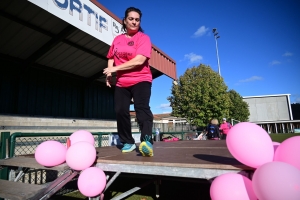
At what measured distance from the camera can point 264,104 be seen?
2005 inches

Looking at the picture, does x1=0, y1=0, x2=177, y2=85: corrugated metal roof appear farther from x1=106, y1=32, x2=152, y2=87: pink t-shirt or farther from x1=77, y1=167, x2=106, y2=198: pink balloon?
x1=77, y1=167, x2=106, y2=198: pink balloon

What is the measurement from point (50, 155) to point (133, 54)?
5.06ft

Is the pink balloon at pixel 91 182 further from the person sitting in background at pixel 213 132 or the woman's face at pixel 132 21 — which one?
A: the person sitting in background at pixel 213 132

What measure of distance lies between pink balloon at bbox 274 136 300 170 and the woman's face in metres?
2.10

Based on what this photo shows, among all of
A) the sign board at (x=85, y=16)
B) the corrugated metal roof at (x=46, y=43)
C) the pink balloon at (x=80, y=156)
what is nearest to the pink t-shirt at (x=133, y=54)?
the pink balloon at (x=80, y=156)

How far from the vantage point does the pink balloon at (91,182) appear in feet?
5.66

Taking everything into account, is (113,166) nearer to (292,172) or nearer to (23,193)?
(23,193)

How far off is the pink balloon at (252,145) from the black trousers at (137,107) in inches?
43.1

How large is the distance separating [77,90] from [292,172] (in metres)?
10.4

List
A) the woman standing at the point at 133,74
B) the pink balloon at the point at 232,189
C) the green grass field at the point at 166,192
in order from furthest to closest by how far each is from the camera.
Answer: the green grass field at the point at 166,192
the woman standing at the point at 133,74
the pink balloon at the point at 232,189

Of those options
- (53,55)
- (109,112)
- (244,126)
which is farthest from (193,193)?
(109,112)

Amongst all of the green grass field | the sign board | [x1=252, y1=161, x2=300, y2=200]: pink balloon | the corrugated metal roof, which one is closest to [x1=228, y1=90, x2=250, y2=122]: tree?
the corrugated metal roof

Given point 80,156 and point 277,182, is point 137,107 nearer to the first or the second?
point 80,156

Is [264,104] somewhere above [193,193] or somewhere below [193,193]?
above
